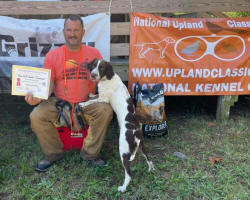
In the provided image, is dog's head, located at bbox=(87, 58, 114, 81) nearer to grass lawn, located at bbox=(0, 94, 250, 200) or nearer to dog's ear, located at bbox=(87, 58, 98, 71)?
dog's ear, located at bbox=(87, 58, 98, 71)

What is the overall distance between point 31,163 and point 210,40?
3059mm

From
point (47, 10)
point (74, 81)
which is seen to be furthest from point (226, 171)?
point (47, 10)

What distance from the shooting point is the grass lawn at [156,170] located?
8.71 feet

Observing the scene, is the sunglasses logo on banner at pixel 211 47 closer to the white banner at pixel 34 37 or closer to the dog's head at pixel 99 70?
the white banner at pixel 34 37

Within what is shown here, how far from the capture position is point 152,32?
3.80 meters

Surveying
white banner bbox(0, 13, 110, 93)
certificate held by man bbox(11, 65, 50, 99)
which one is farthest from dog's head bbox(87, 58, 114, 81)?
white banner bbox(0, 13, 110, 93)

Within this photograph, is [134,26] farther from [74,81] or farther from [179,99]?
[179,99]

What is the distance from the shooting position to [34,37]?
147 inches

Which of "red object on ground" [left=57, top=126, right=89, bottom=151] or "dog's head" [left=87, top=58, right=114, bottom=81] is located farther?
"red object on ground" [left=57, top=126, right=89, bottom=151]

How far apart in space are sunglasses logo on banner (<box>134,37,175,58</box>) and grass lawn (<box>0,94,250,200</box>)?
1255mm

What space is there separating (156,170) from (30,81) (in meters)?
1.75

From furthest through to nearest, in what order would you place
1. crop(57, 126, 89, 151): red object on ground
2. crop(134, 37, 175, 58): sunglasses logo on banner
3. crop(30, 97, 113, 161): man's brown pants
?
crop(134, 37, 175, 58): sunglasses logo on banner, crop(57, 126, 89, 151): red object on ground, crop(30, 97, 113, 161): man's brown pants

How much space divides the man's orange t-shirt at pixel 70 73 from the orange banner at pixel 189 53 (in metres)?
0.95

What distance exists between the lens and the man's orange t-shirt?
311 cm
